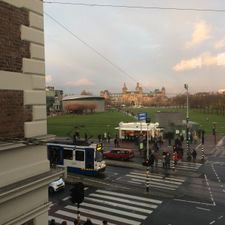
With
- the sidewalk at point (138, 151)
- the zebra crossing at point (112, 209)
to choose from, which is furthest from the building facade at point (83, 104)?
the zebra crossing at point (112, 209)

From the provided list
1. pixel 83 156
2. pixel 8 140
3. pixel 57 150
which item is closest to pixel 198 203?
pixel 83 156

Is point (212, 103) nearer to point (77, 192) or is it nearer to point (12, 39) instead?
point (77, 192)

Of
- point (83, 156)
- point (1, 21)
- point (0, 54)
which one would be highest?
point (1, 21)

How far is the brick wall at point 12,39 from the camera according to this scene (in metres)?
6.79

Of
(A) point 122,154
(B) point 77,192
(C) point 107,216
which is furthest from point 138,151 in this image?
(B) point 77,192

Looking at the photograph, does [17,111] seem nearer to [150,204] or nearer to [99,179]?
[150,204]

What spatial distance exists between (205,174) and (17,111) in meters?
25.4

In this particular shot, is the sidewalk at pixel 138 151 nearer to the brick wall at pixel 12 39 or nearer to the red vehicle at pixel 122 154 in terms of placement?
the red vehicle at pixel 122 154

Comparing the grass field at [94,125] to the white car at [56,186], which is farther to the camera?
the grass field at [94,125]

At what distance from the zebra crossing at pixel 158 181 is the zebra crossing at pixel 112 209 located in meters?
3.26

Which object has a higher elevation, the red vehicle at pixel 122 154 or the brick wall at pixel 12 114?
the brick wall at pixel 12 114

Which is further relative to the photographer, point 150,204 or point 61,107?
point 61,107

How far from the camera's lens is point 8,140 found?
675 centimetres

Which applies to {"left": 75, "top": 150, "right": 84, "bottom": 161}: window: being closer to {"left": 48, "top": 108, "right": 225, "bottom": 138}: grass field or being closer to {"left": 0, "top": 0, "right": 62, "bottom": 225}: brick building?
{"left": 48, "top": 108, "right": 225, "bottom": 138}: grass field
